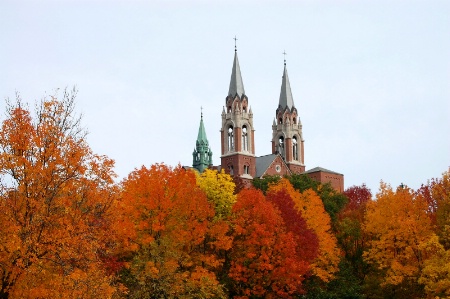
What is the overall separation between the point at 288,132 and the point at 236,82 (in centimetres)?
1503

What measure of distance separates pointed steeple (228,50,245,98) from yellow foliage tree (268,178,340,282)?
191ft

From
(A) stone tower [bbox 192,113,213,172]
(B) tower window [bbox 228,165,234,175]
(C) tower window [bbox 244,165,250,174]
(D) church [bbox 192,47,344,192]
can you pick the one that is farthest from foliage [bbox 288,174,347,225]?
(A) stone tower [bbox 192,113,213,172]

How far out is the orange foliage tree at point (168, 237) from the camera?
3744 cm

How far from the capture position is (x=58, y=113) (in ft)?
88.3

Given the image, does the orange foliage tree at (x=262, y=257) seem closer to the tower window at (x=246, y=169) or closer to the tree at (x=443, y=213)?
the tree at (x=443, y=213)

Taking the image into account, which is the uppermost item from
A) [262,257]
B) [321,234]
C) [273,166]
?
[273,166]

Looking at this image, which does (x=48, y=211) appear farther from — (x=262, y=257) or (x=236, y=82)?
(x=236, y=82)

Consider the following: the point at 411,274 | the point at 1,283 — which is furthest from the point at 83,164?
the point at 411,274

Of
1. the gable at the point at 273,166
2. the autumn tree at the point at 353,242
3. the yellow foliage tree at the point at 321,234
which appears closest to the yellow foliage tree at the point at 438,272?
the yellow foliage tree at the point at 321,234

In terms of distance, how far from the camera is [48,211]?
24.9m

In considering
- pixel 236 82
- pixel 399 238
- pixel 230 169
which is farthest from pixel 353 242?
pixel 236 82

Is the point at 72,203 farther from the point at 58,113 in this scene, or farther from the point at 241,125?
the point at 241,125

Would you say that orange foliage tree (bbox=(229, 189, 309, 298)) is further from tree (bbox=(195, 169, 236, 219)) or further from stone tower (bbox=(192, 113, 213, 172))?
stone tower (bbox=(192, 113, 213, 172))

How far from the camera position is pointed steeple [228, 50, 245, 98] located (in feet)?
383
